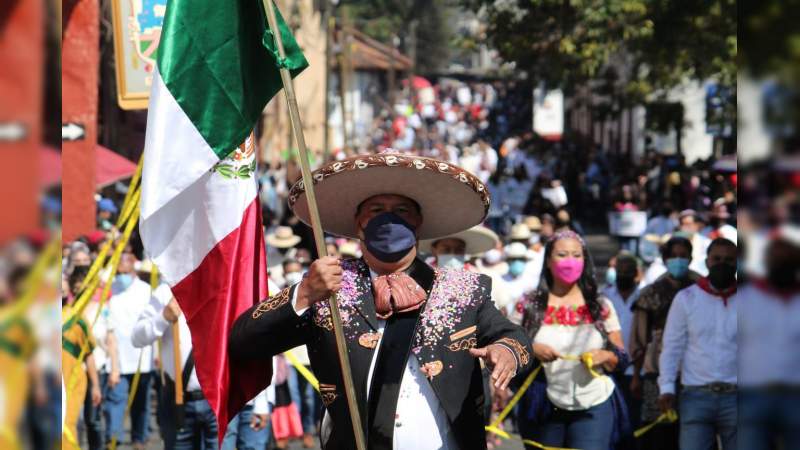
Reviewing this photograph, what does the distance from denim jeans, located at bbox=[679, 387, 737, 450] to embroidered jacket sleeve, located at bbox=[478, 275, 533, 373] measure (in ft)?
10.4

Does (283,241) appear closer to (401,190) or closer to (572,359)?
(572,359)

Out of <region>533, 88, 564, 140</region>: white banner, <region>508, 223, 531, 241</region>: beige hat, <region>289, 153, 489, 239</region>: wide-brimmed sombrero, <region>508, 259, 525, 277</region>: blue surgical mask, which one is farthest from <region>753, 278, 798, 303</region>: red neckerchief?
<region>533, 88, 564, 140</region>: white banner

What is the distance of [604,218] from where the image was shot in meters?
32.5

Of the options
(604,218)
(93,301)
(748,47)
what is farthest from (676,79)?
(748,47)

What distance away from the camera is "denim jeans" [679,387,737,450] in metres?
7.31

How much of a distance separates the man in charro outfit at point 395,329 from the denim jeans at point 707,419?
10.5 ft

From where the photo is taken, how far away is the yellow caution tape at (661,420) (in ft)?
26.0

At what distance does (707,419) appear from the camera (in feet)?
24.1

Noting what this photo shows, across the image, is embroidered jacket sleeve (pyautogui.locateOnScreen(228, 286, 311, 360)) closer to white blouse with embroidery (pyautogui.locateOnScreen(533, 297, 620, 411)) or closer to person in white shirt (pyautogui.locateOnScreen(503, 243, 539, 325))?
white blouse with embroidery (pyautogui.locateOnScreen(533, 297, 620, 411))

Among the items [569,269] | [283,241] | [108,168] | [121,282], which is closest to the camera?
[569,269]

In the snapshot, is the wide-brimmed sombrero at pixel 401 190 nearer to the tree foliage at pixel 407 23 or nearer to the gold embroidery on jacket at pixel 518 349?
the gold embroidery on jacket at pixel 518 349

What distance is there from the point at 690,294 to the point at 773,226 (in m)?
6.64

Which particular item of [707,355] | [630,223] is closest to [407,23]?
[630,223]

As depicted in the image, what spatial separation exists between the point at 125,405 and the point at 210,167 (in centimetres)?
655
